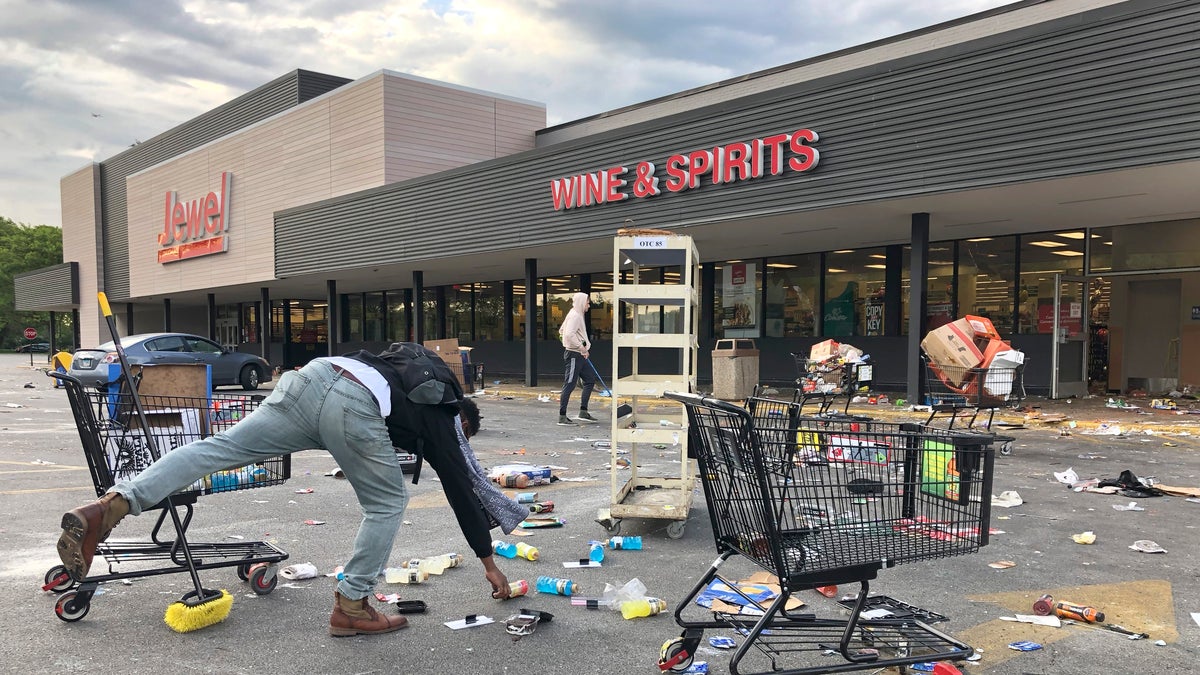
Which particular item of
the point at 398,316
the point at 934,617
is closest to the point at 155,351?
the point at 398,316

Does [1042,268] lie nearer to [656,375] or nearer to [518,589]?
[656,375]

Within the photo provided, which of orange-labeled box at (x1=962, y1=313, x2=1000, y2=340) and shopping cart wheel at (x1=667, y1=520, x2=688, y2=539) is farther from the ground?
orange-labeled box at (x1=962, y1=313, x2=1000, y2=340)

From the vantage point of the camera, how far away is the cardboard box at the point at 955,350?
900 centimetres

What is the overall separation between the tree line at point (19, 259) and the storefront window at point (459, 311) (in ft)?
225

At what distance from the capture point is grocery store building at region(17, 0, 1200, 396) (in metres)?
9.91

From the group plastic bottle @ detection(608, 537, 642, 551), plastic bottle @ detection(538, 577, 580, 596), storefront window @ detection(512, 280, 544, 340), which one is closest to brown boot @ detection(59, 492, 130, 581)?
plastic bottle @ detection(538, 577, 580, 596)

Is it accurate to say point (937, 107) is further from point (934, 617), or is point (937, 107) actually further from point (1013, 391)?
point (934, 617)

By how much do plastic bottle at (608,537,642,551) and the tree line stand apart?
89.8 m

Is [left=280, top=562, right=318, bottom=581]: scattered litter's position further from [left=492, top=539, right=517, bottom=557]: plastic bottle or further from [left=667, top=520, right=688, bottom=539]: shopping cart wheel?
[left=667, top=520, right=688, bottom=539]: shopping cart wheel

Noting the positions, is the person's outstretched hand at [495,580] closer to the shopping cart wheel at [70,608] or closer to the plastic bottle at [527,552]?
the plastic bottle at [527,552]

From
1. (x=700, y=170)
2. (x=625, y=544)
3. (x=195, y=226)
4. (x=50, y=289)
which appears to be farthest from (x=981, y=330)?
(x=50, y=289)

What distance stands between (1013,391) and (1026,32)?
5.01 meters

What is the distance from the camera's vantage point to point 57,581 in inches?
153

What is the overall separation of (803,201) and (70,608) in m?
11.2
